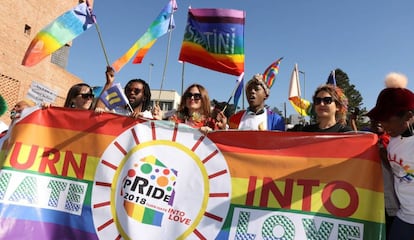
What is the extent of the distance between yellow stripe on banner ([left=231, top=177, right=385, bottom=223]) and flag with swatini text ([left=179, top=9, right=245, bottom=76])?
1990mm

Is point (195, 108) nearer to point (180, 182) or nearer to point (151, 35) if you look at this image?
point (180, 182)

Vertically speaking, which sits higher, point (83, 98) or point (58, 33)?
point (58, 33)

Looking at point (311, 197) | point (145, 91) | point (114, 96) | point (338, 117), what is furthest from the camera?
point (145, 91)

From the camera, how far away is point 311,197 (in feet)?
9.48

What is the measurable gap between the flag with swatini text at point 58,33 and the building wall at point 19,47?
1270 centimetres

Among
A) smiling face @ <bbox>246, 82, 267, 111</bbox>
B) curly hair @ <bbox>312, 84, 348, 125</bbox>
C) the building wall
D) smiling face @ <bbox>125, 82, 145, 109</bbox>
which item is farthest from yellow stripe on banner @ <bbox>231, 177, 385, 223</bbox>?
the building wall

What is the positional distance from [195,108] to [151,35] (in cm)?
149

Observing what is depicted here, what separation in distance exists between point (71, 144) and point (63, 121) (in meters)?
0.26

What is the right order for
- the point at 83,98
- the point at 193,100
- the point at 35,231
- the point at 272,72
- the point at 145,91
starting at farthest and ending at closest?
the point at 272,72, the point at 145,91, the point at 83,98, the point at 193,100, the point at 35,231

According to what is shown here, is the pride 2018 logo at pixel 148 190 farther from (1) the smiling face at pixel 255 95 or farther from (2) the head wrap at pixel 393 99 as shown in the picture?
(2) the head wrap at pixel 393 99

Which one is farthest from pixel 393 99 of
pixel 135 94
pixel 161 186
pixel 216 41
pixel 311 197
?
pixel 135 94

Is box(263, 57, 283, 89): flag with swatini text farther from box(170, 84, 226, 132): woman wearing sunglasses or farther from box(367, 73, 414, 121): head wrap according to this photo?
box(367, 73, 414, 121): head wrap

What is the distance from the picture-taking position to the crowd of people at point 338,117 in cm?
260

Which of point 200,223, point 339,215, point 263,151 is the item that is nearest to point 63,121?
→ point 200,223
